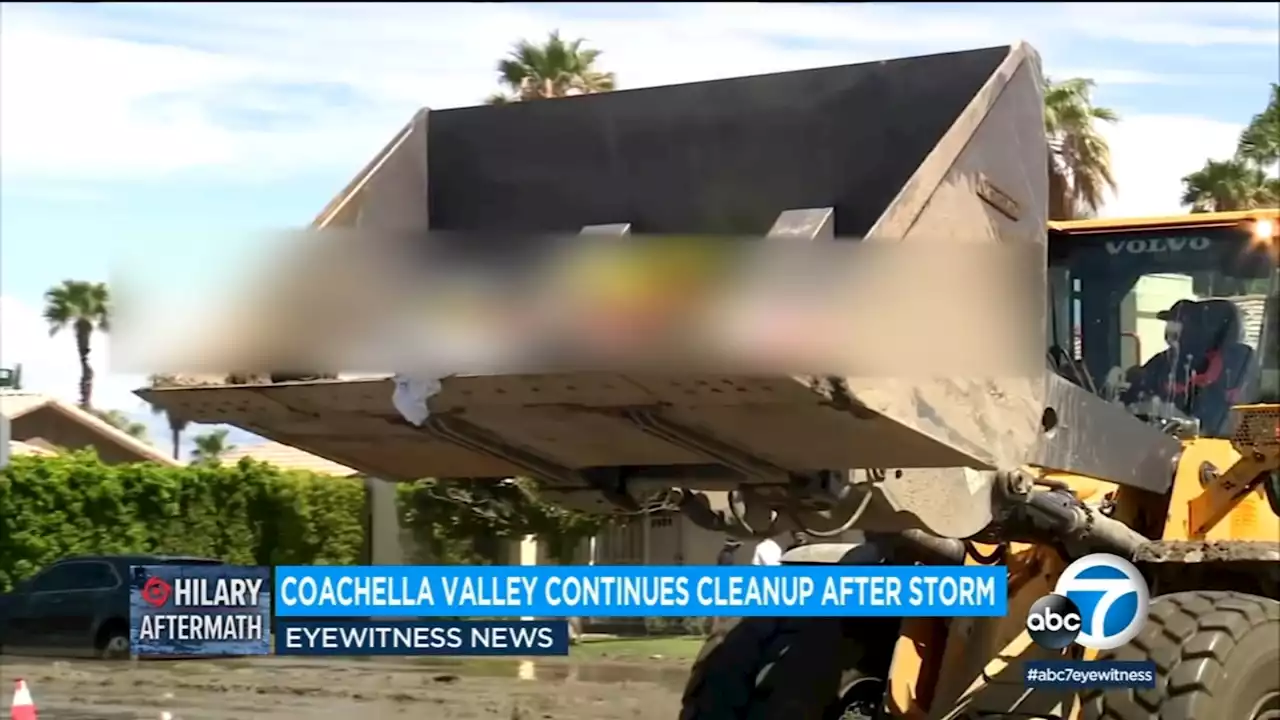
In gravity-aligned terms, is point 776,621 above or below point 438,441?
below

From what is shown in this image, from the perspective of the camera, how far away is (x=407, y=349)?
5.52m

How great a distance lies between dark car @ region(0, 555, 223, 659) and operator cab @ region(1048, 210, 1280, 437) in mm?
14128

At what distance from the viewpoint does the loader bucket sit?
5391mm

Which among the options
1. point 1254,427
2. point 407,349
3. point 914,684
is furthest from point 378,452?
point 1254,427

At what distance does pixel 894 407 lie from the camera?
530 cm

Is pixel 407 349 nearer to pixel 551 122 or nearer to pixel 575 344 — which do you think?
pixel 575 344

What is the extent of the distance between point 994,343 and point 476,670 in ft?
45.4

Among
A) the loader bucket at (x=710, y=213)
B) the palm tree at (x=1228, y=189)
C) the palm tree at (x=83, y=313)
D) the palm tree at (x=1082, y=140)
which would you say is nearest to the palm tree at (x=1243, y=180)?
the palm tree at (x=1228, y=189)

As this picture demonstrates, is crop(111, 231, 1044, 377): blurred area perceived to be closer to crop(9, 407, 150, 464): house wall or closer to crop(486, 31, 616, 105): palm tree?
crop(9, 407, 150, 464): house wall

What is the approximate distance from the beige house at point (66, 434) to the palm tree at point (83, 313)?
935 mm

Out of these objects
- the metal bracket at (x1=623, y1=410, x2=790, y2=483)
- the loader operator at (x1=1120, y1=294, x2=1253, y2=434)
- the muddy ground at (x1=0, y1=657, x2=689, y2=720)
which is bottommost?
the muddy ground at (x1=0, y1=657, x2=689, y2=720)

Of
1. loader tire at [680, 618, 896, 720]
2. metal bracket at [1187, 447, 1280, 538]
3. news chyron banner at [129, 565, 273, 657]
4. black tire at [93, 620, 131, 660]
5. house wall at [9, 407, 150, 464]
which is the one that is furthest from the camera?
black tire at [93, 620, 131, 660]

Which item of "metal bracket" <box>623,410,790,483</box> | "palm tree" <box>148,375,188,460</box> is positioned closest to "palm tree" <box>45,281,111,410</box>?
"palm tree" <box>148,375,188,460</box>

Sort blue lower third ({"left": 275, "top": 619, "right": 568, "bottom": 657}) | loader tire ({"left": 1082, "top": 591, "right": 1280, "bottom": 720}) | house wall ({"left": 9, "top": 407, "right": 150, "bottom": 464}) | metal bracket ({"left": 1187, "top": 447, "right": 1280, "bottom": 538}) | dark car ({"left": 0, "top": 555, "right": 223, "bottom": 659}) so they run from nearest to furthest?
loader tire ({"left": 1082, "top": 591, "right": 1280, "bottom": 720}) < metal bracket ({"left": 1187, "top": 447, "right": 1280, "bottom": 538}) < blue lower third ({"left": 275, "top": 619, "right": 568, "bottom": 657}) < house wall ({"left": 9, "top": 407, "right": 150, "bottom": 464}) < dark car ({"left": 0, "top": 555, "right": 223, "bottom": 659})
